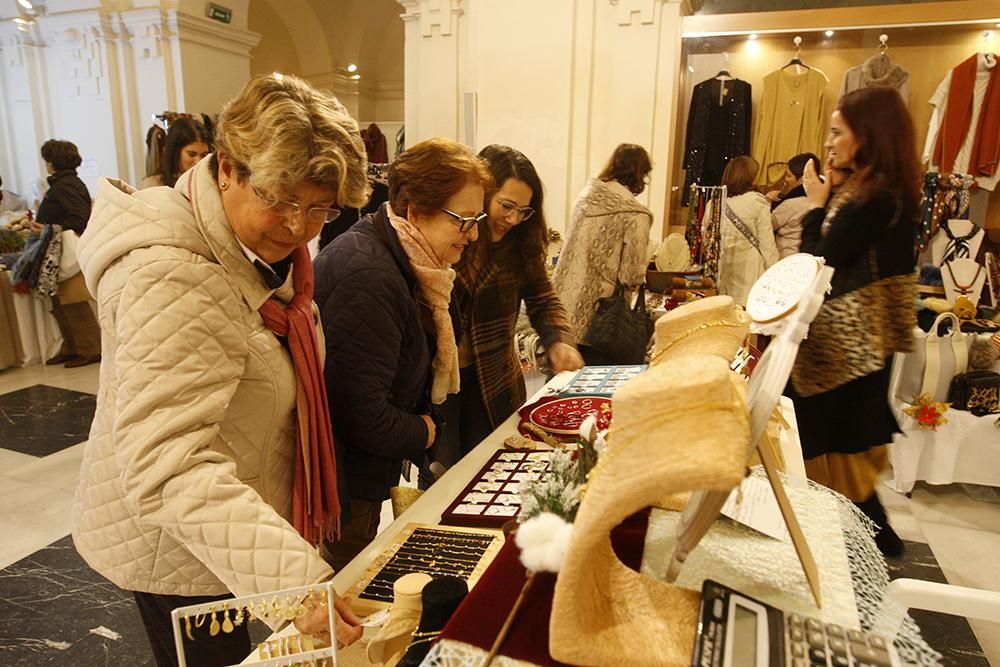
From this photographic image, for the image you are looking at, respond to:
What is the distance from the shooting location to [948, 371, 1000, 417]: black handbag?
3271 mm

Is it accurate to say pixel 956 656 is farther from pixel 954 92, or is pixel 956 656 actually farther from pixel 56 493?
pixel 954 92

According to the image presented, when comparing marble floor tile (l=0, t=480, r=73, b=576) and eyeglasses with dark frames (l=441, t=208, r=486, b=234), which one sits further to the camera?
marble floor tile (l=0, t=480, r=73, b=576)

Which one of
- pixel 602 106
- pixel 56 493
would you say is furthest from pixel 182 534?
pixel 602 106

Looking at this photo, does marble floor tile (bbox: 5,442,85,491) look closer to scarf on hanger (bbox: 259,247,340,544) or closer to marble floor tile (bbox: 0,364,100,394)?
marble floor tile (bbox: 0,364,100,394)

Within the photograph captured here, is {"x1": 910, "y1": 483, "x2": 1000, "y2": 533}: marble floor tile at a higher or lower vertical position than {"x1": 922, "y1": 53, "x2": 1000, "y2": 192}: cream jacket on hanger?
lower

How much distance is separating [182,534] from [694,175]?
17.7 ft

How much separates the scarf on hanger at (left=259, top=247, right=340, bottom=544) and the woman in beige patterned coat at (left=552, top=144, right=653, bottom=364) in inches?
89.4

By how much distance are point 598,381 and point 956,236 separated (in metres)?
4.07

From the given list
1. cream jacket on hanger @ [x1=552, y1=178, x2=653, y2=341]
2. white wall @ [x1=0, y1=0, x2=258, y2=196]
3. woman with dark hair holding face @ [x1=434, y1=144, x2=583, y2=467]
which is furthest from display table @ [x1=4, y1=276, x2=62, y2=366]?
woman with dark hair holding face @ [x1=434, y1=144, x2=583, y2=467]

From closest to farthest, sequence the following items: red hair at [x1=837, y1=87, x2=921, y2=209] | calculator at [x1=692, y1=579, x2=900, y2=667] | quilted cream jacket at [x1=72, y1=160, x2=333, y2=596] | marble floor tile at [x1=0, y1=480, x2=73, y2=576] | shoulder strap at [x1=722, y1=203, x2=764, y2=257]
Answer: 1. calculator at [x1=692, y1=579, x2=900, y2=667]
2. quilted cream jacket at [x1=72, y1=160, x2=333, y2=596]
3. red hair at [x1=837, y1=87, x2=921, y2=209]
4. marble floor tile at [x1=0, y1=480, x2=73, y2=576]
5. shoulder strap at [x1=722, y1=203, x2=764, y2=257]

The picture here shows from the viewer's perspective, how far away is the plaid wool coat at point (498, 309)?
81.4 inches

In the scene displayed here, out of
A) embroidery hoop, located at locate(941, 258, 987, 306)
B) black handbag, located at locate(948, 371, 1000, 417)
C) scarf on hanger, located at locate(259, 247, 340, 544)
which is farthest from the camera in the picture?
embroidery hoop, located at locate(941, 258, 987, 306)

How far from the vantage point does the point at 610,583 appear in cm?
79

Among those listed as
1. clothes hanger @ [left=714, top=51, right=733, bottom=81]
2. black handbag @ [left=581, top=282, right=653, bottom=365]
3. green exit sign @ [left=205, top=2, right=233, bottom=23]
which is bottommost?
black handbag @ [left=581, top=282, right=653, bottom=365]
